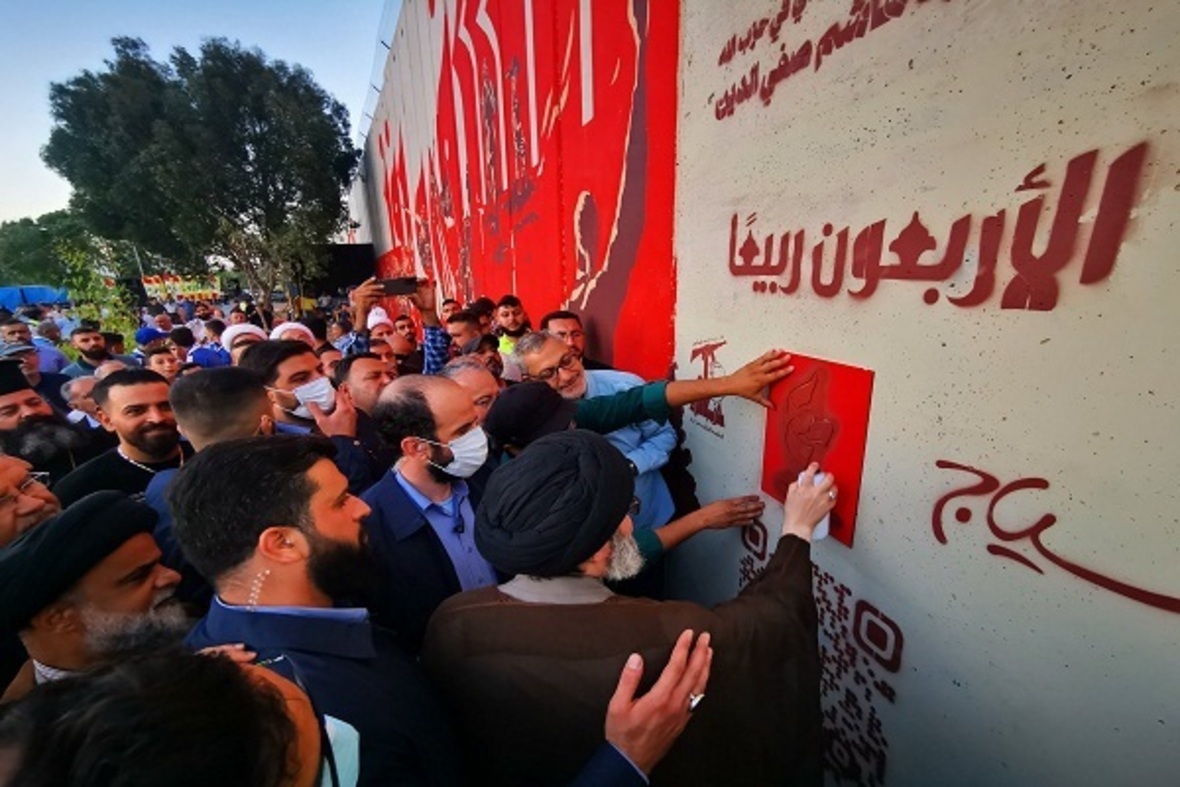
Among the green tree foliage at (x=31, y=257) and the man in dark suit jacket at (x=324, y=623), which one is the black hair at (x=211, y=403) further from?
the green tree foliage at (x=31, y=257)

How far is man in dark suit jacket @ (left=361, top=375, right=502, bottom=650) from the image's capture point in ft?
4.53

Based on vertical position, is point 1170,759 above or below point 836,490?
below

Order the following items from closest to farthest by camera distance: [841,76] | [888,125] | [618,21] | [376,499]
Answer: [888,125] < [841,76] < [376,499] < [618,21]

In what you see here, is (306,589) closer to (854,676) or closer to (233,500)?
(233,500)

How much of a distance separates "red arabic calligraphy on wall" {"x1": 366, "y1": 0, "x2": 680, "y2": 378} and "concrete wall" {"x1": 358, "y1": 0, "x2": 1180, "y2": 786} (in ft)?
0.61

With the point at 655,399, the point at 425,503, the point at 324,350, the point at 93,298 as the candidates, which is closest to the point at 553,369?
the point at 655,399

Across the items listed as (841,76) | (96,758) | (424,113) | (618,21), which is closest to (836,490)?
(841,76)

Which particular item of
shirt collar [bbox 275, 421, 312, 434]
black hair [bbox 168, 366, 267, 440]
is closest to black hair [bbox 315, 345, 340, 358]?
shirt collar [bbox 275, 421, 312, 434]

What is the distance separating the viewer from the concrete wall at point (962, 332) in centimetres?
76

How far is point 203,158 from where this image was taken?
13.2 meters

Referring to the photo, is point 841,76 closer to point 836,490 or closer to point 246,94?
point 836,490

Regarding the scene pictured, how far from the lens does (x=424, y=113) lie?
7.85m

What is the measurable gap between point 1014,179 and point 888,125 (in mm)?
309

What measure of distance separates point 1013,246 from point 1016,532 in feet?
1.68
